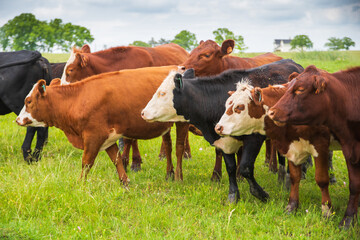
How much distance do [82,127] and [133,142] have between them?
170 cm

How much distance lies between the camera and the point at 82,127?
19.9 feet

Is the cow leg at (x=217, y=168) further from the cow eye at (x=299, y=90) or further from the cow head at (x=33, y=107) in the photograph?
the cow head at (x=33, y=107)

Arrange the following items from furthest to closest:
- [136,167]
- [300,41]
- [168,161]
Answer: [300,41] < [136,167] < [168,161]

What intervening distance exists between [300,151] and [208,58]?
2.84 m

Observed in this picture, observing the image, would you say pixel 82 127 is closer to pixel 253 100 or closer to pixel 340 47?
pixel 253 100

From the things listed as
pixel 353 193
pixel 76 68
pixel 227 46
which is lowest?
pixel 353 193

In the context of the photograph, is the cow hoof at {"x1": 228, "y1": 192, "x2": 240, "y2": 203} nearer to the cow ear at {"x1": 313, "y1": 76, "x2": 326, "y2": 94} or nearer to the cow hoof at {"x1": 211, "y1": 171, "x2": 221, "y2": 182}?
Result: the cow hoof at {"x1": 211, "y1": 171, "x2": 221, "y2": 182}

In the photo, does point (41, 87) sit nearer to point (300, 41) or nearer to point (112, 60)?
point (112, 60)

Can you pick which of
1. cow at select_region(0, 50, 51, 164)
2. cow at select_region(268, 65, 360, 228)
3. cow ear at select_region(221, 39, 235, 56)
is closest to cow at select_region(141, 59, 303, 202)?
cow at select_region(268, 65, 360, 228)

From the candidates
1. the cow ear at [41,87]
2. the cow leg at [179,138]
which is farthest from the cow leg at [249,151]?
the cow ear at [41,87]

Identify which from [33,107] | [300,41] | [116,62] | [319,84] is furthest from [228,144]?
[300,41]

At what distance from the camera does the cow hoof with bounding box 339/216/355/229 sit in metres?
4.86

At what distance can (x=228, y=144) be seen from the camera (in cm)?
568

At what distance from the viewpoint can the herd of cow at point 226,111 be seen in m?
4.65
